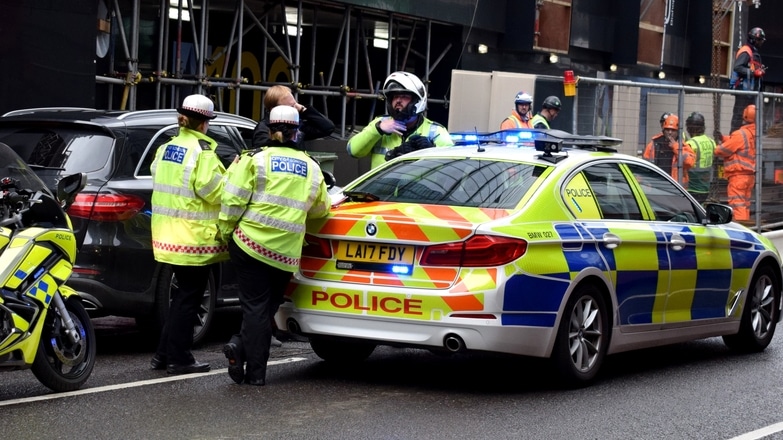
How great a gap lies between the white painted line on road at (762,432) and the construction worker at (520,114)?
6.84 m

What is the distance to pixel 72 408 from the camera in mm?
7051

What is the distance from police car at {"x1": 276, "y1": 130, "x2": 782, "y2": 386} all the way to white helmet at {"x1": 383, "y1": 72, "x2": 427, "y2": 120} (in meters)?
0.97

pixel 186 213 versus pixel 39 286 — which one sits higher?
pixel 186 213

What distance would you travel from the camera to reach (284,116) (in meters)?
7.79

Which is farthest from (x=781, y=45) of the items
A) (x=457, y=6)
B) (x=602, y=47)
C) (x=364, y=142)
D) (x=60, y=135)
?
(x=60, y=135)

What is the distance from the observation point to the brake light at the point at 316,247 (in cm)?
796

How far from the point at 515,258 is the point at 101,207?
9.21ft

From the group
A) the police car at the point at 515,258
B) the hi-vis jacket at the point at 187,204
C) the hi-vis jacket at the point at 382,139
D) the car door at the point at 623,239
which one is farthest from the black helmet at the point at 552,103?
the hi-vis jacket at the point at 187,204

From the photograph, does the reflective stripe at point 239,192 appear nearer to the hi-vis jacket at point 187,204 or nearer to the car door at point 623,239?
the hi-vis jacket at point 187,204

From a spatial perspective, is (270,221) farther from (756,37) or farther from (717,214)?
(756,37)

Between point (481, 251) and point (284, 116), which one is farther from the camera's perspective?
point (284, 116)

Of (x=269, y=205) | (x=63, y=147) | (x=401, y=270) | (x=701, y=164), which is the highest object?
(x=701, y=164)

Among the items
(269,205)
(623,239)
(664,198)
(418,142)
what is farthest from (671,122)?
(269,205)

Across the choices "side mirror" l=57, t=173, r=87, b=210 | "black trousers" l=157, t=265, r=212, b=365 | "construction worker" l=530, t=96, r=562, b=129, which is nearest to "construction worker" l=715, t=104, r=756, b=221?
"construction worker" l=530, t=96, r=562, b=129
